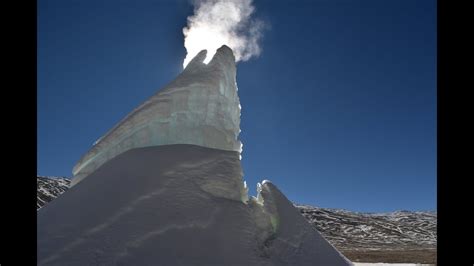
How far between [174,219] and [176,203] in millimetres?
731

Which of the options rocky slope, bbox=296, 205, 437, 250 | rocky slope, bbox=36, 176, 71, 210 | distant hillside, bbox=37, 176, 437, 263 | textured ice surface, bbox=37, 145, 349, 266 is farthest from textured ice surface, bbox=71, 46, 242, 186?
rocky slope, bbox=36, 176, 71, 210

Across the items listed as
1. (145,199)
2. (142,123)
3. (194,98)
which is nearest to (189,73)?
(194,98)

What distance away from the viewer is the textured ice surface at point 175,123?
18.1m

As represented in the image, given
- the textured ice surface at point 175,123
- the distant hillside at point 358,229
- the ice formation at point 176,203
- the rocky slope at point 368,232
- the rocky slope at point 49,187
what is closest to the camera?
the ice formation at point 176,203

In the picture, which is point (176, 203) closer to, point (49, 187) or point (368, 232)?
point (368, 232)

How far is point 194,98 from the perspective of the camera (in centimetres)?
1850

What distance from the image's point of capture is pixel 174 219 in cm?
1312

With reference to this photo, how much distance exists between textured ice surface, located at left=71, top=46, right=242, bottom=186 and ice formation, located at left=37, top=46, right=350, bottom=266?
0.15ft

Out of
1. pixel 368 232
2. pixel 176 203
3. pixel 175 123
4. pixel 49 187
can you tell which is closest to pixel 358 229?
pixel 368 232

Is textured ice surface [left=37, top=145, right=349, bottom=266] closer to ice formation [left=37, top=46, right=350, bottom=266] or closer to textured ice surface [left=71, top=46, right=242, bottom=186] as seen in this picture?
ice formation [left=37, top=46, right=350, bottom=266]

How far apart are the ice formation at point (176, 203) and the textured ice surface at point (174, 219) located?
0.12ft

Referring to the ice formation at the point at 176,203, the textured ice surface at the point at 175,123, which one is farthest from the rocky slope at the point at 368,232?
the ice formation at the point at 176,203

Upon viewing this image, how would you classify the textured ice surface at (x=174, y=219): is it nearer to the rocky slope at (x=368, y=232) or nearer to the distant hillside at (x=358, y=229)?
the distant hillside at (x=358, y=229)

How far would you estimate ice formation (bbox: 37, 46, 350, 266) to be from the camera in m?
12.2
